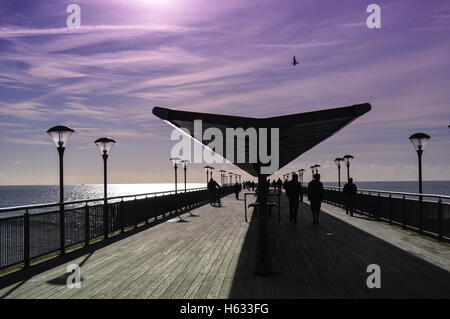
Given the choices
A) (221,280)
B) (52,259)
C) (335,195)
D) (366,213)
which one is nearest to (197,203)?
(335,195)

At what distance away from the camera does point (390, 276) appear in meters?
7.41

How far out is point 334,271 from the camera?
777 cm

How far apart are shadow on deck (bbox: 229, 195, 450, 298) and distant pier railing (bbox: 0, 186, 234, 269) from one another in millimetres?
4013

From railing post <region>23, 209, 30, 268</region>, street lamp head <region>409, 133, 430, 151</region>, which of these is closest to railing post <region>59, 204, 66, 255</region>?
railing post <region>23, 209, 30, 268</region>

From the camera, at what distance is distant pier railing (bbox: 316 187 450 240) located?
11.3 m

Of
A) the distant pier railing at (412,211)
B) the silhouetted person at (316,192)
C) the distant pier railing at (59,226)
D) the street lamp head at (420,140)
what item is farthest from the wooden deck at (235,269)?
the street lamp head at (420,140)

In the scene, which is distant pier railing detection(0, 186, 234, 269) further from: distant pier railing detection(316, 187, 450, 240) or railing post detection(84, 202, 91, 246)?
distant pier railing detection(316, 187, 450, 240)

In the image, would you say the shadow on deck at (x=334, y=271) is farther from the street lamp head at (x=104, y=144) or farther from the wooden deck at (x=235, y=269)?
the street lamp head at (x=104, y=144)

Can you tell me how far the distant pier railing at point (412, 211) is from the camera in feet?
37.1

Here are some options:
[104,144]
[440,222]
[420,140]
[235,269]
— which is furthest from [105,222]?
[420,140]

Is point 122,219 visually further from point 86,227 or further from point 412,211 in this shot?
point 412,211

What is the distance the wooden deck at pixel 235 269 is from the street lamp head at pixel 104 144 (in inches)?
147
